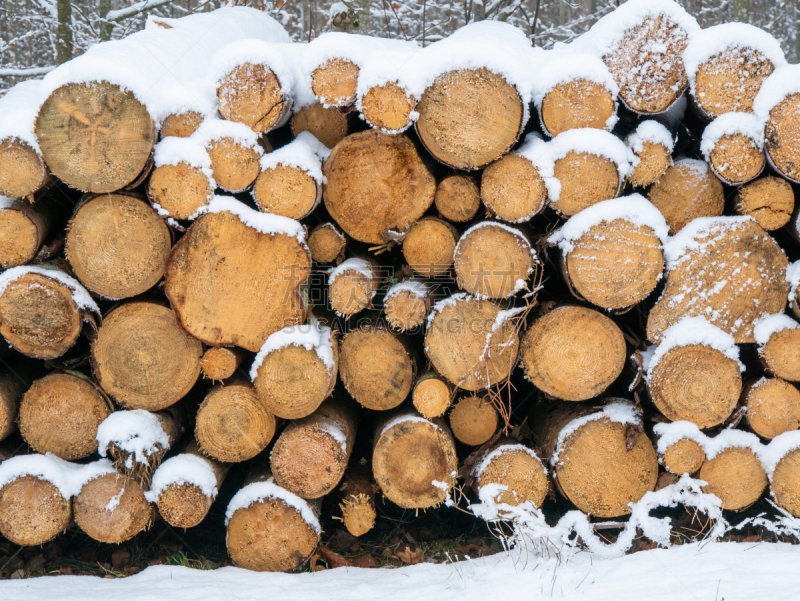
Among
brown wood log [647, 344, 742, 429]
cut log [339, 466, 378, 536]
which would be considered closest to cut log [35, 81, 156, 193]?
cut log [339, 466, 378, 536]

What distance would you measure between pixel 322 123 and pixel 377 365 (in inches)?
48.9

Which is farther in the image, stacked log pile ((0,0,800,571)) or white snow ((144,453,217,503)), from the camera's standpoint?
white snow ((144,453,217,503))

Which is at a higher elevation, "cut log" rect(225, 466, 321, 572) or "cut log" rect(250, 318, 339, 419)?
"cut log" rect(250, 318, 339, 419)

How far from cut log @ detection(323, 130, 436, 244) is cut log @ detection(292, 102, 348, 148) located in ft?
0.90

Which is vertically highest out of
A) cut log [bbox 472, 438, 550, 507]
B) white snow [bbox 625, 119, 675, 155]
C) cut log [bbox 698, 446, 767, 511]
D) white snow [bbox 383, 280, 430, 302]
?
white snow [bbox 625, 119, 675, 155]

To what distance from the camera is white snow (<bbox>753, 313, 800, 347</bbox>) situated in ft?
7.70

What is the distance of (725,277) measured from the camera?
2352 millimetres

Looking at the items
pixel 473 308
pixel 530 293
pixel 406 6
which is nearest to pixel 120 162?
pixel 473 308

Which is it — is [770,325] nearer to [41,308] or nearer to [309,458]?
[309,458]

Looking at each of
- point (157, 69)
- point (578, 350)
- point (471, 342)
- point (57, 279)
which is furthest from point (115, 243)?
point (578, 350)

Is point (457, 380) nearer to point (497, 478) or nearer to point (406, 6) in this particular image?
point (497, 478)

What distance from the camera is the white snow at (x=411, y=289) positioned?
2.36 meters

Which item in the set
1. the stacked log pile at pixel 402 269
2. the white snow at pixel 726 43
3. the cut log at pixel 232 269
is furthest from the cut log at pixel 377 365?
the white snow at pixel 726 43

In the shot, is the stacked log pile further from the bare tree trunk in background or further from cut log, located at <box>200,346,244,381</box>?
the bare tree trunk in background
